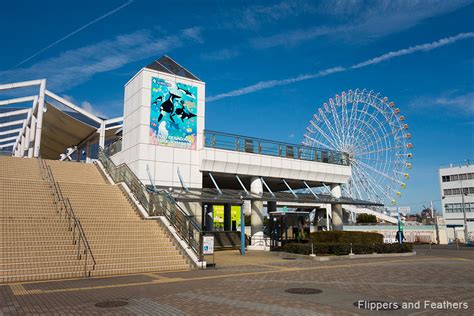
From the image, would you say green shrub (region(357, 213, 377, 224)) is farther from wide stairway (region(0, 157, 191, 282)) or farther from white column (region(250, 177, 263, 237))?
wide stairway (region(0, 157, 191, 282))

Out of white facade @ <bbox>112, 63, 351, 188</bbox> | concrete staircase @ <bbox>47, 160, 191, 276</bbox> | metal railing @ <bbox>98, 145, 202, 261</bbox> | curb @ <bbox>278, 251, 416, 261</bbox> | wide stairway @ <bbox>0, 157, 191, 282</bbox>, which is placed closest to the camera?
wide stairway @ <bbox>0, 157, 191, 282</bbox>

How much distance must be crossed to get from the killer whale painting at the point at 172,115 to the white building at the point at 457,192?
65571mm

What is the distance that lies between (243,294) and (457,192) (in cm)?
8125

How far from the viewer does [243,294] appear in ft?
30.5

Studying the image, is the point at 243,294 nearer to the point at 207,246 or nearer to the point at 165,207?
the point at 207,246

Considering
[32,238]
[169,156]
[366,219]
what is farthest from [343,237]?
[366,219]

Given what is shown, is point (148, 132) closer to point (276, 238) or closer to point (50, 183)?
point (50, 183)

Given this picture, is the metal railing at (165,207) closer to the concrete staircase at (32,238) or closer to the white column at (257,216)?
the concrete staircase at (32,238)

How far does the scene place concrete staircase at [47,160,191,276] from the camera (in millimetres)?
13891

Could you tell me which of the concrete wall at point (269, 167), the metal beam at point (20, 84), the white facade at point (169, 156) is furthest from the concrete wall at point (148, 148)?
the metal beam at point (20, 84)

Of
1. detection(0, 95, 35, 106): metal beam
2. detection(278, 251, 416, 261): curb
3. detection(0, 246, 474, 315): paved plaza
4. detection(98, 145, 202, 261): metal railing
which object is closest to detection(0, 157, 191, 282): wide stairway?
detection(98, 145, 202, 261): metal railing

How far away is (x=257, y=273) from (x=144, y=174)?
513 inches

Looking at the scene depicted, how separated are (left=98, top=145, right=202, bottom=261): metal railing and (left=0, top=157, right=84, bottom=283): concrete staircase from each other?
4465 millimetres

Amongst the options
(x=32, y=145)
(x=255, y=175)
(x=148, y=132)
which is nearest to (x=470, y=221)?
(x=255, y=175)
